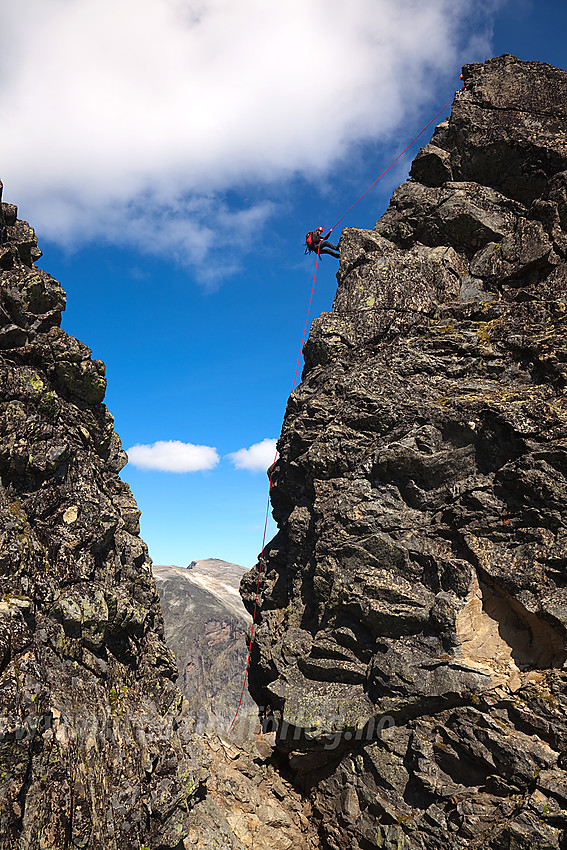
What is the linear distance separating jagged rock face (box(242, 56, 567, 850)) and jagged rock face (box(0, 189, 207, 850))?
6.09 metres

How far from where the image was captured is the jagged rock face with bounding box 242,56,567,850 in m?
16.8

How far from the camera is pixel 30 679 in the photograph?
1402 cm

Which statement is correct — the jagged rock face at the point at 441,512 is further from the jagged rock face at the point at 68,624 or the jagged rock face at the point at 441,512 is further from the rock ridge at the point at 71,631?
the jagged rock face at the point at 68,624

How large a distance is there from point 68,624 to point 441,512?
1507 cm

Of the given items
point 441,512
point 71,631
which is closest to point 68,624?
point 71,631

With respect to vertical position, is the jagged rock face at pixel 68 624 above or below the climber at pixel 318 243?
below

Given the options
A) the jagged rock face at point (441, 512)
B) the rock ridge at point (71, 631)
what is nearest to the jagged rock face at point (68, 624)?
the rock ridge at point (71, 631)

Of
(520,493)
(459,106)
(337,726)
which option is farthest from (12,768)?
(459,106)

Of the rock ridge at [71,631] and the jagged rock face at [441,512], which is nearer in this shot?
the rock ridge at [71,631]

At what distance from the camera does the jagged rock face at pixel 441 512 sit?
1680 cm

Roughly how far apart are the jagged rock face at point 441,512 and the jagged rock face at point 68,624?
6.09 m

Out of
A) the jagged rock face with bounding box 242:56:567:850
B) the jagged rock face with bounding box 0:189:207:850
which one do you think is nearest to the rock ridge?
the jagged rock face with bounding box 0:189:207:850

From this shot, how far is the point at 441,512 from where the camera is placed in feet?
67.6

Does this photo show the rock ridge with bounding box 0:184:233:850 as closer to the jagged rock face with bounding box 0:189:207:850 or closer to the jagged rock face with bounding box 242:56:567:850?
the jagged rock face with bounding box 0:189:207:850
